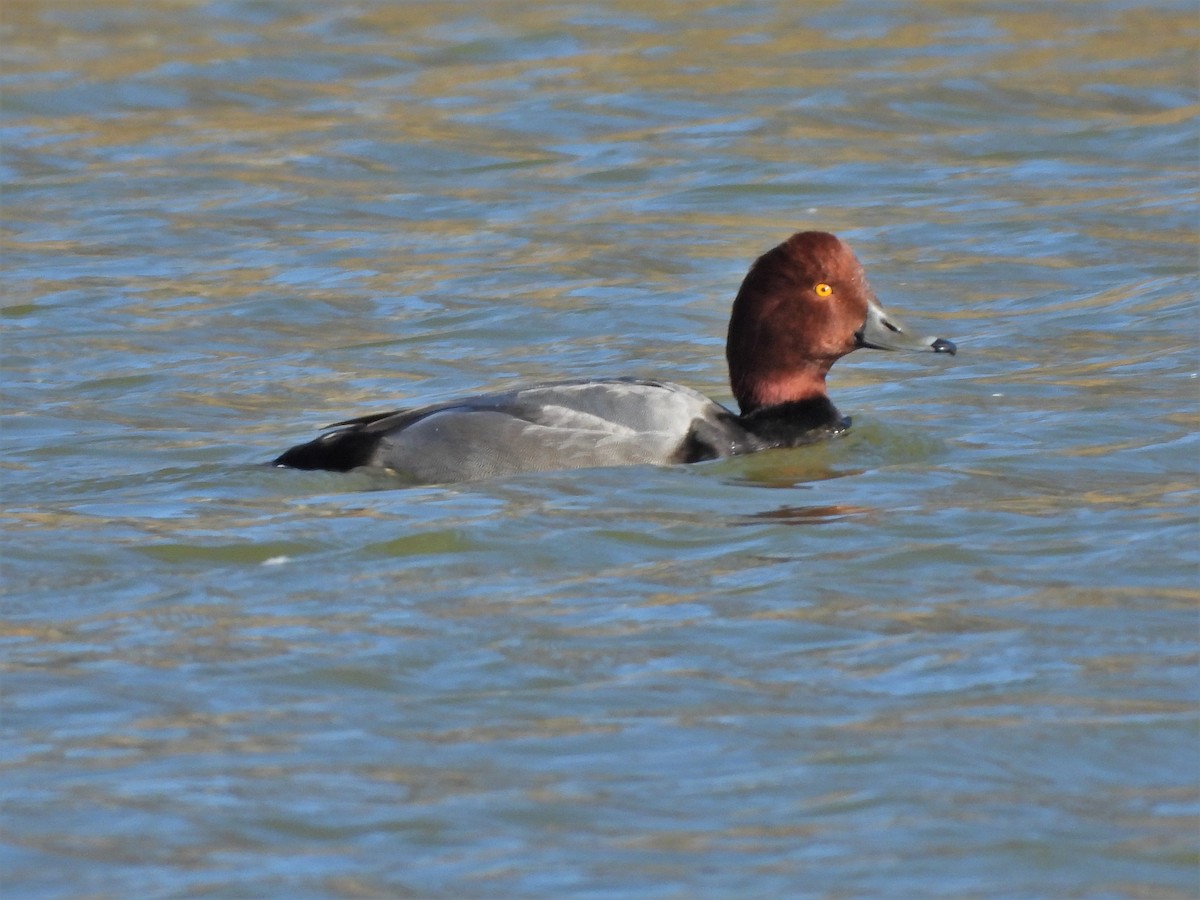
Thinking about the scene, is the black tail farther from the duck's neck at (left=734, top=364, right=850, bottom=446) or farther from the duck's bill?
the duck's bill

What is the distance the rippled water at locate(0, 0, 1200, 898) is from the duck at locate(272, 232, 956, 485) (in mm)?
138

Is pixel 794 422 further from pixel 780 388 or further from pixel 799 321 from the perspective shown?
pixel 799 321

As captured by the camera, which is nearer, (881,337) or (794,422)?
(794,422)

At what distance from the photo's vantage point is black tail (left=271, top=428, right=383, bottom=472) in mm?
8328

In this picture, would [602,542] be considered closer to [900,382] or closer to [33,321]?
[900,382]

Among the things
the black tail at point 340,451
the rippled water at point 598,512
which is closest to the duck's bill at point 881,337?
the rippled water at point 598,512

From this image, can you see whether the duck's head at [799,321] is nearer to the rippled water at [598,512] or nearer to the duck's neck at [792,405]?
the duck's neck at [792,405]

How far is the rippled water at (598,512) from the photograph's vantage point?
512 cm

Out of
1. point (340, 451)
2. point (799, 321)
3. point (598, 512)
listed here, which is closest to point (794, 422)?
point (799, 321)

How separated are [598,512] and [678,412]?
0.82m

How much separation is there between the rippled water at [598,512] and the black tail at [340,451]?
0.11 m

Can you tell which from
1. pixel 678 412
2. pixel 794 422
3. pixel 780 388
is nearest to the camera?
pixel 678 412

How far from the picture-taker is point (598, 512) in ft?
25.5

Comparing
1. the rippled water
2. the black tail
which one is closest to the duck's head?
the rippled water
